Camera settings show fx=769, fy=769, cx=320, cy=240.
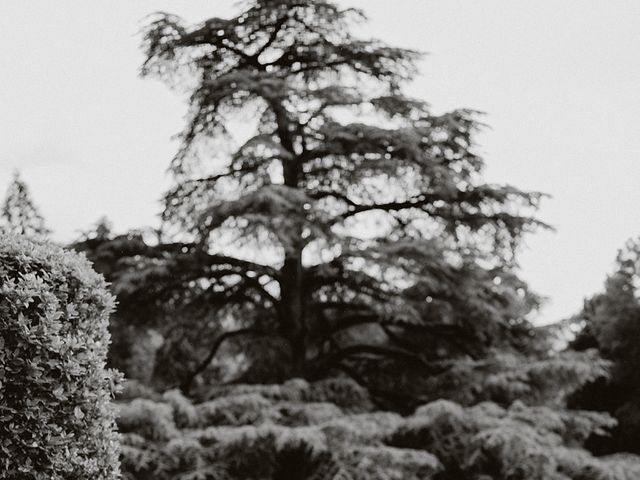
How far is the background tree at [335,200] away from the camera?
1168 cm

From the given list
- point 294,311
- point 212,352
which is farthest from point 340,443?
point 212,352

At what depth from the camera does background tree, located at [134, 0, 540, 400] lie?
11680mm

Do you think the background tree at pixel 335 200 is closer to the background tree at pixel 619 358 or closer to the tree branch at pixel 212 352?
the tree branch at pixel 212 352

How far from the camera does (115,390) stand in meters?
5.59

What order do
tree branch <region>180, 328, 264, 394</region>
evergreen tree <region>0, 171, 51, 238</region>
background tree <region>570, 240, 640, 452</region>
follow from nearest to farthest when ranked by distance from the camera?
tree branch <region>180, 328, 264, 394</region> → background tree <region>570, 240, 640, 452</region> → evergreen tree <region>0, 171, 51, 238</region>

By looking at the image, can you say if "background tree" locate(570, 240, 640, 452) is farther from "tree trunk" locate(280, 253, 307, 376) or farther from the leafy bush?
"tree trunk" locate(280, 253, 307, 376)

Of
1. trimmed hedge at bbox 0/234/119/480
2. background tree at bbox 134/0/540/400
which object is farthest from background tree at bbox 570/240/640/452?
trimmed hedge at bbox 0/234/119/480

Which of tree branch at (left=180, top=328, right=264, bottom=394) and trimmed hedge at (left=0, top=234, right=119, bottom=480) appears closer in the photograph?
trimmed hedge at (left=0, top=234, right=119, bottom=480)

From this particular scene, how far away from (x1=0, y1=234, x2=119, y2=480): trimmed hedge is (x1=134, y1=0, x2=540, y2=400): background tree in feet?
18.8

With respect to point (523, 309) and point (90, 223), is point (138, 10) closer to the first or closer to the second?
point (90, 223)

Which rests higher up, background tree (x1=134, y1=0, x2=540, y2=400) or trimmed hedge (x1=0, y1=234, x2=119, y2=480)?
background tree (x1=134, y1=0, x2=540, y2=400)

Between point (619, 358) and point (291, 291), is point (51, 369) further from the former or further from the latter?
point (619, 358)

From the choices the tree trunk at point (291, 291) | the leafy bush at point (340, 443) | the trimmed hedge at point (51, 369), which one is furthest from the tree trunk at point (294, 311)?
the trimmed hedge at point (51, 369)

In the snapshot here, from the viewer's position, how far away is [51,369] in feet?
16.3
